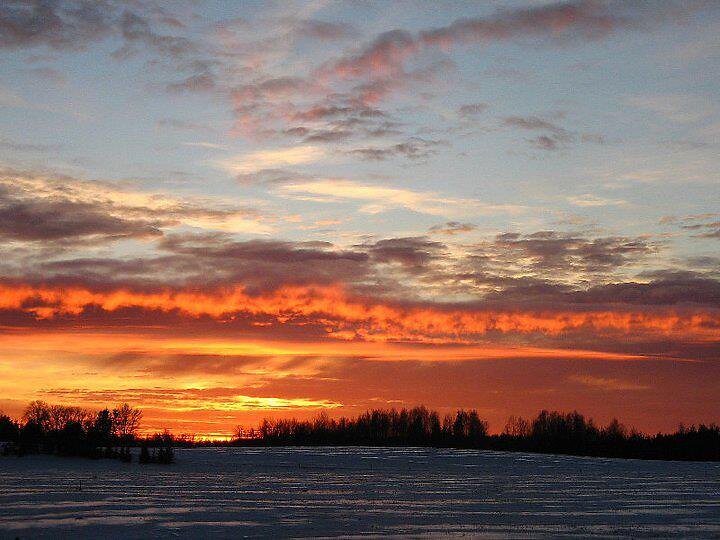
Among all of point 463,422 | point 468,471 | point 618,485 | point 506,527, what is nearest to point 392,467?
point 468,471

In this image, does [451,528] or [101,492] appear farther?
[101,492]

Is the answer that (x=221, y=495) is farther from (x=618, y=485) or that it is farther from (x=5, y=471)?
(x=618, y=485)

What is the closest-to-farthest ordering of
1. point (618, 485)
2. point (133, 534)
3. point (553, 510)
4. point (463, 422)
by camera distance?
1. point (133, 534)
2. point (553, 510)
3. point (618, 485)
4. point (463, 422)

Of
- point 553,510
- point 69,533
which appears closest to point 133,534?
point 69,533

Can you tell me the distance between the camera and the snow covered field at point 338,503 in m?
26.8

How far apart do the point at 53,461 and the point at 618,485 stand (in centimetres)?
4219

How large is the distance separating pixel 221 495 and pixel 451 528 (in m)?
14.2

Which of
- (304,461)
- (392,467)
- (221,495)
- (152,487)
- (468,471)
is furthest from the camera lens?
(304,461)

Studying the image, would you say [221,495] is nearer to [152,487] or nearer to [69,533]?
[152,487]

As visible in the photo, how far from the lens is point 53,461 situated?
6412 centimetres

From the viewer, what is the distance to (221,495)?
124ft

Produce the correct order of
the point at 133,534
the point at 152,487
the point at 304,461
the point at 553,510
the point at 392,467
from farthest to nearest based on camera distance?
the point at 304,461 → the point at 392,467 → the point at 152,487 → the point at 553,510 → the point at 133,534

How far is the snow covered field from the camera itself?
2684cm

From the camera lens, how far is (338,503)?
35031 mm
